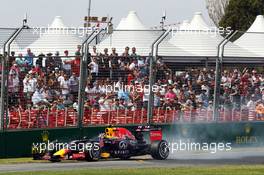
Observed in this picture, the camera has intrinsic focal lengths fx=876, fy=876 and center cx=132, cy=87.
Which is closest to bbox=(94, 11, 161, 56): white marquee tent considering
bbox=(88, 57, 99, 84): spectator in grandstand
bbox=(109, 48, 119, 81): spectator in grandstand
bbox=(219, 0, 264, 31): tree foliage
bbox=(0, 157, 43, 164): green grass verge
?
bbox=(109, 48, 119, 81): spectator in grandstand

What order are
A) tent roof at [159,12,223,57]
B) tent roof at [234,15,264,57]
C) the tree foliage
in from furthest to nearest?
1. the tree foliage
2. tent roof at [234,15,264,57]
3. tent roof at [159,12,223,57]

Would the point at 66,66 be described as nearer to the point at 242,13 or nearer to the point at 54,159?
the point at 54,159

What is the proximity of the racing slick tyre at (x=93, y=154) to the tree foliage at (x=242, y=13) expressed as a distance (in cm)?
4411

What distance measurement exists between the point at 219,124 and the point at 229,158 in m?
2.73

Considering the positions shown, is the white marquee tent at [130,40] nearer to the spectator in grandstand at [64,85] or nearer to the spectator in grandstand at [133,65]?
the spectator in grandstand at [133,65]

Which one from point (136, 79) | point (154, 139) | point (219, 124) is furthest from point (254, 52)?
Result: point (154, 139)

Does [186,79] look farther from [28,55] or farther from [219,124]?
[28,55]

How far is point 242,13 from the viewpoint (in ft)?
210

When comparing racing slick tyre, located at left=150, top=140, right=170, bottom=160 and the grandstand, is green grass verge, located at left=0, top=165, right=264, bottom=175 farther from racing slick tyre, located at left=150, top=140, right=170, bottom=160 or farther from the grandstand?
the grandstand

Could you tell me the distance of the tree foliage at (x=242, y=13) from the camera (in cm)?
6361

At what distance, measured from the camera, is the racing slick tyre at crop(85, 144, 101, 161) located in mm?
20219

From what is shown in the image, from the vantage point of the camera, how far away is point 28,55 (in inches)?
862

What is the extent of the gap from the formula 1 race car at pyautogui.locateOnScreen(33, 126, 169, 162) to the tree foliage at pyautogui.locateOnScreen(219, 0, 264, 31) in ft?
142
